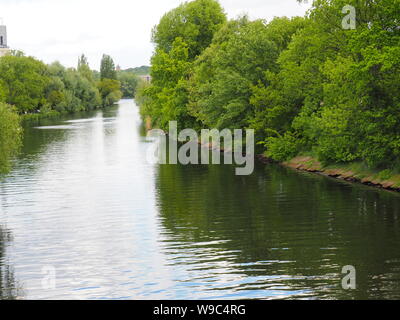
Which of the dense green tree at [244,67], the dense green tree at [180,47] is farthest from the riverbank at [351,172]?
the dense green tree at [180,47]

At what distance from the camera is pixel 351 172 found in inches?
1964

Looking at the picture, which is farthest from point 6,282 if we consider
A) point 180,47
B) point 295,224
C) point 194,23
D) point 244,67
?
point 194,23

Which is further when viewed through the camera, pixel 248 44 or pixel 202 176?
pixel 248 44

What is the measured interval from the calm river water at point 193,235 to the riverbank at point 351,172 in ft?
4.37

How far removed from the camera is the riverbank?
146ft

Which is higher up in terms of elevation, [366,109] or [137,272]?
[366,109]

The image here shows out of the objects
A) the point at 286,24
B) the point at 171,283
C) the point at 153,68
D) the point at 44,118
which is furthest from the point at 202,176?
the point at 44,118

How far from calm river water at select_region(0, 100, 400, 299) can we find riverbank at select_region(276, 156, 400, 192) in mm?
1333

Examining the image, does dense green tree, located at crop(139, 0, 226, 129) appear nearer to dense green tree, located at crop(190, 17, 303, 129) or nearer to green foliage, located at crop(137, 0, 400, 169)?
green foliage, located at crop(137, 0, 400, 169)

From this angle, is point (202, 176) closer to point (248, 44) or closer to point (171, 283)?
point (248, 44)

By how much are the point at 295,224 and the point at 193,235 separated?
552cm

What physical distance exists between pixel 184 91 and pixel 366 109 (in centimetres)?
4056

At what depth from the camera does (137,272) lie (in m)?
26.2
